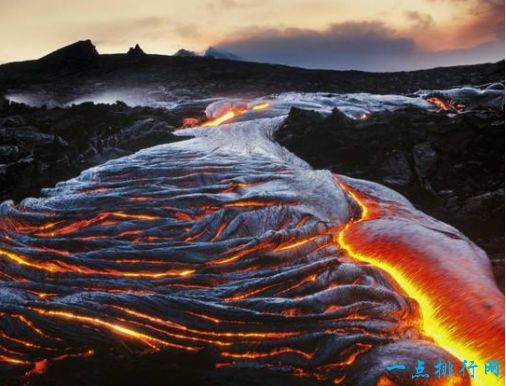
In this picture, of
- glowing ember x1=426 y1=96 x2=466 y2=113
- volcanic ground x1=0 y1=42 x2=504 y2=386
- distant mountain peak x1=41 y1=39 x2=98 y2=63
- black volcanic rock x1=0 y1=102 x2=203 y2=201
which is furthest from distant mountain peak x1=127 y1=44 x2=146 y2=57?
glowing ember x1=426 y1=96 x2=466 y2=113

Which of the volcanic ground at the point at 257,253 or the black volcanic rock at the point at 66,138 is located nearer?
the volcanic ground at the point at 257,253

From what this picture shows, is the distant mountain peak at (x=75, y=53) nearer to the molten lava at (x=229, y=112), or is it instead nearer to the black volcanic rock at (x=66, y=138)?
the black volcanic rock at (x=66, y=138)

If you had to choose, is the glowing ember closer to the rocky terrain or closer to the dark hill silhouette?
the rocky terrain

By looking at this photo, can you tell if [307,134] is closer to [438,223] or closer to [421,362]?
[438,223]

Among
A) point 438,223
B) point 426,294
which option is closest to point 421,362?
point 426,294

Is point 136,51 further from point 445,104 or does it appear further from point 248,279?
point 248,279

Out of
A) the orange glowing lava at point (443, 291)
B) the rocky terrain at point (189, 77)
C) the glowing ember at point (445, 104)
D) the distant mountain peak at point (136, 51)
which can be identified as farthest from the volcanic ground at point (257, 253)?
the distant mountain peak at point (136, 51)
